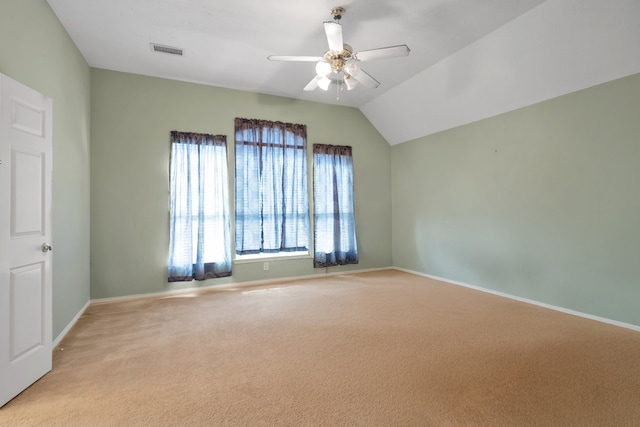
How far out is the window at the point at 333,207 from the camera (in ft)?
17.7

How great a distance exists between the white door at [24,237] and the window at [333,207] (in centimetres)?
367

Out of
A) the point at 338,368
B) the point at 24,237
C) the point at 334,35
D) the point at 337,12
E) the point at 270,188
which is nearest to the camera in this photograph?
the point at 24,237

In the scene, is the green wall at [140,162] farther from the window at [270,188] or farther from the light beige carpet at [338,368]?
the light beige carpet at [338,368]

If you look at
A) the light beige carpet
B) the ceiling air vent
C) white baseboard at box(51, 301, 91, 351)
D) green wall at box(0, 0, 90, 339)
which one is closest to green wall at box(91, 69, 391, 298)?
green wall at box(0, 0, 90, 339)

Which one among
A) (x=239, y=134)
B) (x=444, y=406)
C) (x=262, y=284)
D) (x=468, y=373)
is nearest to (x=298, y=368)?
(x=444, y=406)

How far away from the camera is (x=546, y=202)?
3.72 metres

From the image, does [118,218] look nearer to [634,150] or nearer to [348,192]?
[348,192]

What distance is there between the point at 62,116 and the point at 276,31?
92.1 inches

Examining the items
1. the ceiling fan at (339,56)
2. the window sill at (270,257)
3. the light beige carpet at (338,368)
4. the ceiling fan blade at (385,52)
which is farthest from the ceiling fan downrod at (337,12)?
the window sill at (270,257)

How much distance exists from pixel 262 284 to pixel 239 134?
2.44 metres

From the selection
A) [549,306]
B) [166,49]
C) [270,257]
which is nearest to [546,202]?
[549,306]

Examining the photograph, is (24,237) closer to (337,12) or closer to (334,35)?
(334,35)

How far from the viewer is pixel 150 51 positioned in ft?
12.2

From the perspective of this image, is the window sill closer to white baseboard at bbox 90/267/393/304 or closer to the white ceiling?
white baseboard at bbox 90/267/393/304
